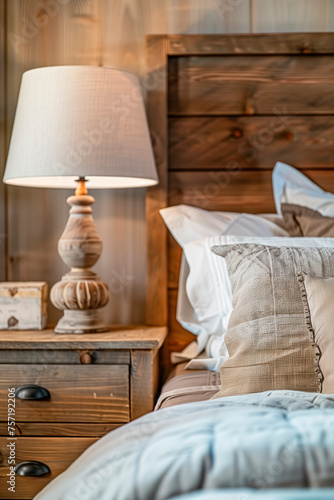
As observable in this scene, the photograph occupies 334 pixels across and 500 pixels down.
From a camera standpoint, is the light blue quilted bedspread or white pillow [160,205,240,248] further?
white pillow [160,205,240,248]

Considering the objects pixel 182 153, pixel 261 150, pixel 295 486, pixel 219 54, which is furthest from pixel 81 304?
pixel 295 486

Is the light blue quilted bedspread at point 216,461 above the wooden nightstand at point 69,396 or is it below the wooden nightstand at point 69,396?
above

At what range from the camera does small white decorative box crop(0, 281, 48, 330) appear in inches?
71.2

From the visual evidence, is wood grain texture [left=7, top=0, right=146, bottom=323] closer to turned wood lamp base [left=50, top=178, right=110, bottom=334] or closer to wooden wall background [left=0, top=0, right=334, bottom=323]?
wooden wall background [left=0, top=0, right=334, bottom=323]

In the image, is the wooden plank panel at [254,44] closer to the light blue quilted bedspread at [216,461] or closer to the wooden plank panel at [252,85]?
the wooden plank panel at [252,85]

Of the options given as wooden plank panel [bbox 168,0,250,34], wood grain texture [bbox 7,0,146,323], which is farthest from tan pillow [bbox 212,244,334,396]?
wooden plank panel [bbox 168,0,250,34]

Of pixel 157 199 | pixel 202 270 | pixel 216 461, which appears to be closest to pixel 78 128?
pixel 157 199

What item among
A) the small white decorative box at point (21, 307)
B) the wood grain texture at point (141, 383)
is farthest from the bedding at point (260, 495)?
the small white decorative box at point (21, 307)

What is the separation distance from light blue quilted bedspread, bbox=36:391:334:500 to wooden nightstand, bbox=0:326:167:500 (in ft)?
2.24

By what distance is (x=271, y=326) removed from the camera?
124 centimetres

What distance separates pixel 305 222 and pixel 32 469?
1006mm

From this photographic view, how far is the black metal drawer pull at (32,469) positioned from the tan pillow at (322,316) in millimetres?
827

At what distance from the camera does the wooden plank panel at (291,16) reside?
6.78 ft

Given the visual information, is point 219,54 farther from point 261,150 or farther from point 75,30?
point 75,30
